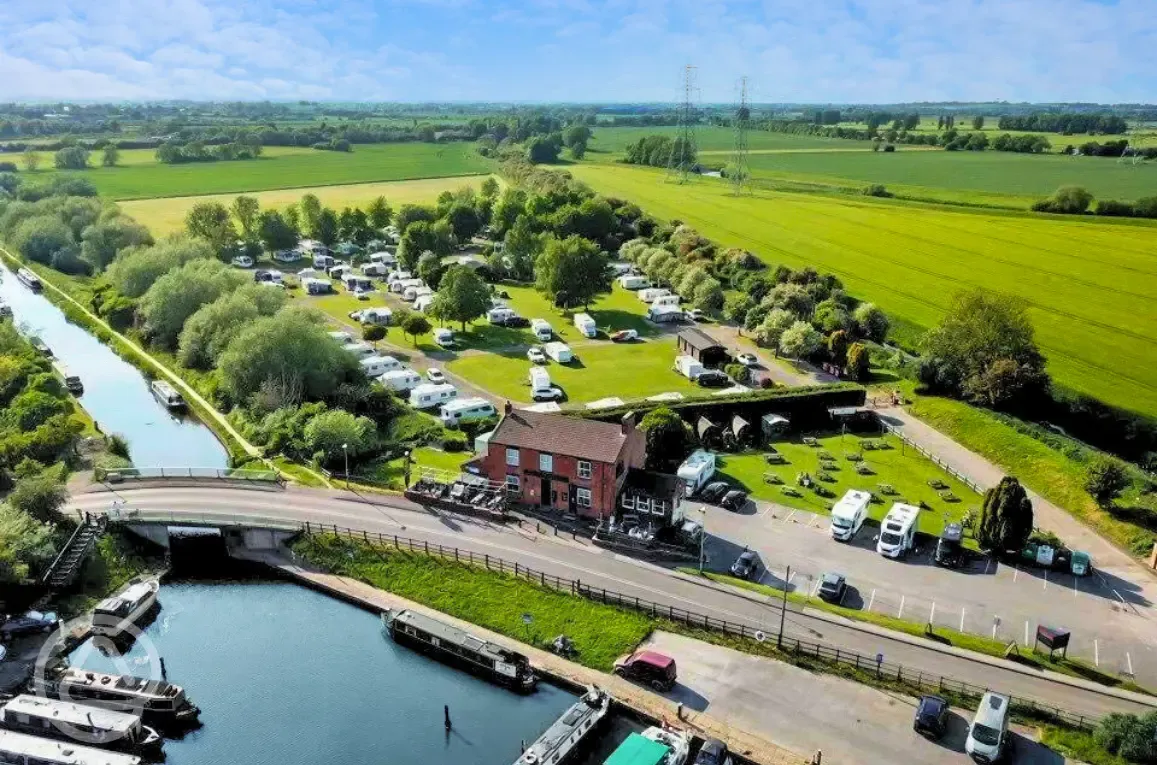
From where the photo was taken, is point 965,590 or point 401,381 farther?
point 401,381

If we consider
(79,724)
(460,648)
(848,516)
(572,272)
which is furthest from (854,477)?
(572,272)

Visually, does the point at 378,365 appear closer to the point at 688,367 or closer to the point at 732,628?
the point at 688,367

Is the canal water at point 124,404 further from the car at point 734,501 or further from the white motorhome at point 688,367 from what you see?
the white motorhome at point 688,367

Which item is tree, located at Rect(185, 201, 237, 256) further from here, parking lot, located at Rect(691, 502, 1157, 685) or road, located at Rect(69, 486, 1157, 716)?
parking lot, located at Rect(691, 502, 1157, 685)

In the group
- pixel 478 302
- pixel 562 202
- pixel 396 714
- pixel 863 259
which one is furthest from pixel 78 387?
pixel 863 259

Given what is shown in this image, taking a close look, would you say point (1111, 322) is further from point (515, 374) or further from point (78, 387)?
point (78, 387)

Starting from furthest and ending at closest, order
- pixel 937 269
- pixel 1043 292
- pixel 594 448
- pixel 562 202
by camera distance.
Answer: pixel 562 202, pixel 937 269, pixel 1043 292, pixel 594 448
